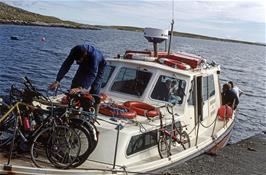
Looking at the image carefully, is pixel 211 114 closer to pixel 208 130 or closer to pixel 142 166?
pixel 208 130

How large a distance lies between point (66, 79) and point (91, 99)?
2176 cm

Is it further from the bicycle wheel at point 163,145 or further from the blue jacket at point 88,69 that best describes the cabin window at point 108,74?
the bicycle wheel at point 163,145

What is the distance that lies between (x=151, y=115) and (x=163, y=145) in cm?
77

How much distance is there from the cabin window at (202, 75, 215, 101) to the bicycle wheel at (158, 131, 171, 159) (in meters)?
2.93

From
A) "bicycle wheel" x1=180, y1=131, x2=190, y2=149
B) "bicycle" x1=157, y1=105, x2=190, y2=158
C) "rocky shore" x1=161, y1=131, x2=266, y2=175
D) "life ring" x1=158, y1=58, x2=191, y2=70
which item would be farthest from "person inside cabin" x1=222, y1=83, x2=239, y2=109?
"bicycle" x1=157, y1=105, x2=190, y2=158

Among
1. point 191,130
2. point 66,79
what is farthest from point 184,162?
point 66,79

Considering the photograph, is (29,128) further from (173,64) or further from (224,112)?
(224,112)

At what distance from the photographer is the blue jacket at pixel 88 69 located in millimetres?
8719

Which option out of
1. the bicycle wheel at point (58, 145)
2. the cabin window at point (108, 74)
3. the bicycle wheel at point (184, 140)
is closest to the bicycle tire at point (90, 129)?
the bicycle wheel at point (58, 145)

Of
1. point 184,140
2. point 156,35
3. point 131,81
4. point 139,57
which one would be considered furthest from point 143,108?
point 156,35

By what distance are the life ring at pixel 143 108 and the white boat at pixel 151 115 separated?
0.07 ft

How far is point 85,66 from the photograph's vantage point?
900 centimetres

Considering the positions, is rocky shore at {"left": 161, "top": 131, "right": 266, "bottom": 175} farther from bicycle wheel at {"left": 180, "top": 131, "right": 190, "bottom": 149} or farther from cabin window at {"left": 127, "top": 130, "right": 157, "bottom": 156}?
cabin window at {"left": 127, "top": 130, "right": 157, "bottom": 156}

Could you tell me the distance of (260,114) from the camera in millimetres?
27672
